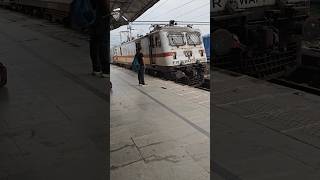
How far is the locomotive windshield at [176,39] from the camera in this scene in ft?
3.57

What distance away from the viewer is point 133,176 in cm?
100

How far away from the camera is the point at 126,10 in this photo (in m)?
1.04

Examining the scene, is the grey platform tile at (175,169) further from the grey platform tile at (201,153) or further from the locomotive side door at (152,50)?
the locomotive side door at (152,50)

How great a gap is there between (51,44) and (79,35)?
0.08 m

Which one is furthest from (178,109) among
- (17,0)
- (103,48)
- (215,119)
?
(17,0)

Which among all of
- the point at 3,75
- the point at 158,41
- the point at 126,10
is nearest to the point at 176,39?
the point at 158,41

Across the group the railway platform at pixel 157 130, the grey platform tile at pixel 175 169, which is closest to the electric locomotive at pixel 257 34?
the railway platform at pixel 157 130

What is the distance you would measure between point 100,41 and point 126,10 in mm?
112

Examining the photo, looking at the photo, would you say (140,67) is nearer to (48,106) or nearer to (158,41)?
(158,41)

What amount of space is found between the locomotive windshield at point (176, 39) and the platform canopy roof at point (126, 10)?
0.11 m

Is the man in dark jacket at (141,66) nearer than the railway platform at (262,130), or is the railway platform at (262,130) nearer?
the man in dark jacket at (141,66)

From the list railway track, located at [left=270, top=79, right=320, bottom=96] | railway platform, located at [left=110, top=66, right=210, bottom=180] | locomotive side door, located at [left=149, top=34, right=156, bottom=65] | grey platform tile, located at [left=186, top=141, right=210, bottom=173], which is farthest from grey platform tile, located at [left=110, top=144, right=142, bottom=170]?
railway track, located at [left=270, top=79, right=320, bottom=96]

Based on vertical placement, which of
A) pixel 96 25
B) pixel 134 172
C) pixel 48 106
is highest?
pixel 96 25

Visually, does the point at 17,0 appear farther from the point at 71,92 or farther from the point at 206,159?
the point at 206,159
